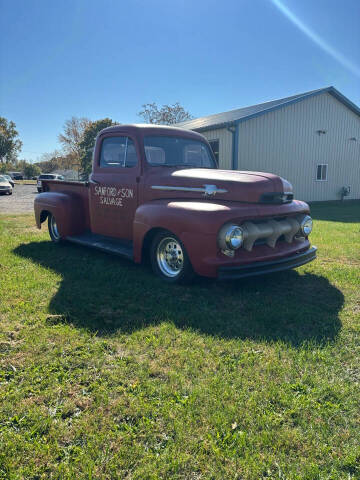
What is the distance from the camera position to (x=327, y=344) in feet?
9.85

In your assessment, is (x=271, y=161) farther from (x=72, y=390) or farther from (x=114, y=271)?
(x=72, y=390)

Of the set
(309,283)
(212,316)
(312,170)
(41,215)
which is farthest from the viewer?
(312,170)

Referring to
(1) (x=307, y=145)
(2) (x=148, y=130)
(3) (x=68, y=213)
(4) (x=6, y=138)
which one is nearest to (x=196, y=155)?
(2) (x=148, y=130)

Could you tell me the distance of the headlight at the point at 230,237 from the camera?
3.78m

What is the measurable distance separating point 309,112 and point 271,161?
3602 millimetres

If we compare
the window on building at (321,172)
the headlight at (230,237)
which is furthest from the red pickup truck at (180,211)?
the window on building at (321,172)

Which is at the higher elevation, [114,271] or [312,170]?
[312,170]

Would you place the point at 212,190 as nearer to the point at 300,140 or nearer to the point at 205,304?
the point at 205,304

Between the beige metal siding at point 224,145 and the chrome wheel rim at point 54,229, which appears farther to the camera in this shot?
the beige metal siding at point 224,145

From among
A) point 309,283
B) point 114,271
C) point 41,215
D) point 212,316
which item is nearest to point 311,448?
point 212,316

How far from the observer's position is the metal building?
50.7ft

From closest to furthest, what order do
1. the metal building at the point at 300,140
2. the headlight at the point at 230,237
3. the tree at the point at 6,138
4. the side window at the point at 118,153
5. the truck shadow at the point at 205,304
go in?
the truck shadow at the point at 205,304 < the headlight at the point at 230,237 < the side window at the point at 118,153 < the metal building at the point at 300,140 < the tree at the point at 6,138

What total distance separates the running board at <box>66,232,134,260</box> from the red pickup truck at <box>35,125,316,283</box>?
15mm

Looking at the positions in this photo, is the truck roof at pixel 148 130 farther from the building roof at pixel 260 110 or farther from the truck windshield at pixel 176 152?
the building roof at pixel 260 110
